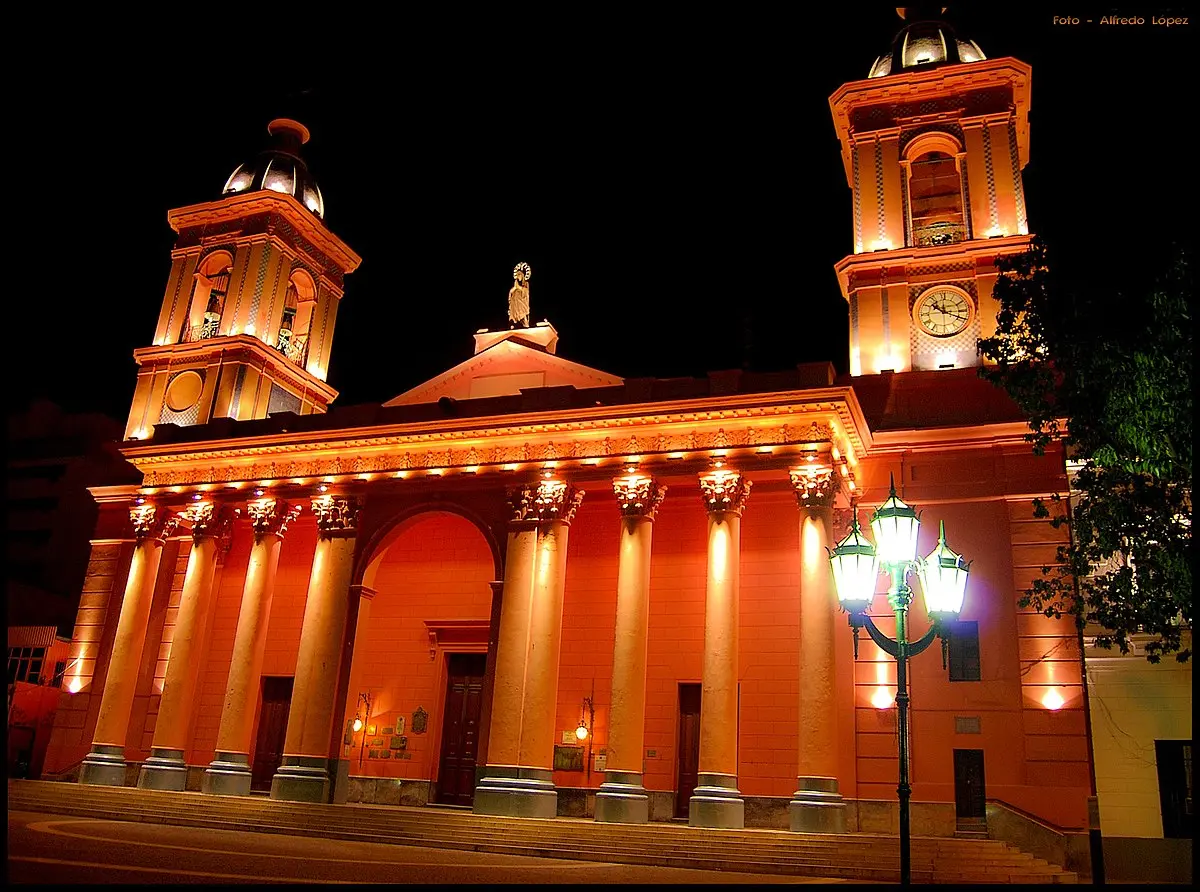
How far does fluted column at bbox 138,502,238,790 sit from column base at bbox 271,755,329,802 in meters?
3.39

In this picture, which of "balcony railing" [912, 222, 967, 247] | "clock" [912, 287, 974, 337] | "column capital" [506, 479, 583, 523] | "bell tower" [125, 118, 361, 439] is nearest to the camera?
"column capital" [506, 479, 583, 523]

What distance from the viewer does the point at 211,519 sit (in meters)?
26.7

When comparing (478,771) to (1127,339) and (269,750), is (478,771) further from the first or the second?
(1127,339)

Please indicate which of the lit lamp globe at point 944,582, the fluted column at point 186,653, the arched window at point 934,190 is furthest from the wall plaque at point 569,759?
the arched window at point 934,190

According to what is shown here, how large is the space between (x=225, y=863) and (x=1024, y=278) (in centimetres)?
1558

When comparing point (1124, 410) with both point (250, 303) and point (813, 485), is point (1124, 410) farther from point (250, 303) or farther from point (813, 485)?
point (250, 303)

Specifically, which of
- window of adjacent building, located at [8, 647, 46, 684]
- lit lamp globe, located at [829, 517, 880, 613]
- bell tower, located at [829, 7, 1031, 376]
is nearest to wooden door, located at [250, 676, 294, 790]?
bell tower, located at [829, 7, 1031, 376]

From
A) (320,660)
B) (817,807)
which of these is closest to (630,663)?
(817,807)

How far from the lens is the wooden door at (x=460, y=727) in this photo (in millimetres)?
25328

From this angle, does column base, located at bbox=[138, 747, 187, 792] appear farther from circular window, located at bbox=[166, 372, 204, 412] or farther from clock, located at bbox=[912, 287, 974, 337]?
clock, located at bbox=[912, 287, 974, 337]

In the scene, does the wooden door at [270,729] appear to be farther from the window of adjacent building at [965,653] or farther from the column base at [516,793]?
the window of adjacent building at [965,653]

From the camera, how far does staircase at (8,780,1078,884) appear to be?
15.8 meters

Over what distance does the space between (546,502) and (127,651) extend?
490 inches

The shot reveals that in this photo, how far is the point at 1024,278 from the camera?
17.6 meters
